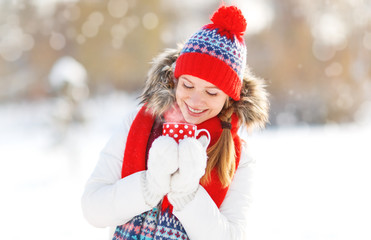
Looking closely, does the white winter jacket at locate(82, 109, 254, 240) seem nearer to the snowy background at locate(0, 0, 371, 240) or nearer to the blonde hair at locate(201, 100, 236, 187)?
the blonde hair at locate(201, 100, 236, 187)

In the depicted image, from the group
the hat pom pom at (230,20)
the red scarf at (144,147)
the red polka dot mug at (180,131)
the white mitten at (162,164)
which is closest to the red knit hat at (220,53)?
the hat pom pom at (230,20)

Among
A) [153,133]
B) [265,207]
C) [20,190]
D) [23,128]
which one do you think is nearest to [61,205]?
[20,190]

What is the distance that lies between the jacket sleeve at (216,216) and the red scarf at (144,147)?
2.2 inches

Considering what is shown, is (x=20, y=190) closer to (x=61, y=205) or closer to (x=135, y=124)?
(x=61, y=205)

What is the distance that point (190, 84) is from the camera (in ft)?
6.01

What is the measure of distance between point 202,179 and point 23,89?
2285 centimetres

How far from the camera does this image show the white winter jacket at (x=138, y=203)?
1.59m

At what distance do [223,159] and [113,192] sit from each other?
0.52m

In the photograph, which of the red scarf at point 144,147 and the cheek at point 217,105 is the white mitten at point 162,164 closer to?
the red scarf at point 144,147

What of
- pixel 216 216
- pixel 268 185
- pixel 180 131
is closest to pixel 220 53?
pixel 180 131

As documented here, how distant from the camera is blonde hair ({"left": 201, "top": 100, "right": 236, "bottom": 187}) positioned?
1722 mm

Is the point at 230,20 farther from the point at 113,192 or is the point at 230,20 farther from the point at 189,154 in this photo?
the point at 113,192

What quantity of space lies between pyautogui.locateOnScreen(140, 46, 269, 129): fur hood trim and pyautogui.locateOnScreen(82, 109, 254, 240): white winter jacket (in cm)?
19

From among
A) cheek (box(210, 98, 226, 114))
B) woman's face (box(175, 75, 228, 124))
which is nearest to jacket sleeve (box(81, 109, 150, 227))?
woman's face (box(175, 75, 228, 124))
